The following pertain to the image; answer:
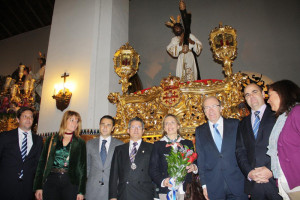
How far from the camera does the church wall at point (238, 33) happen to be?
6570mm

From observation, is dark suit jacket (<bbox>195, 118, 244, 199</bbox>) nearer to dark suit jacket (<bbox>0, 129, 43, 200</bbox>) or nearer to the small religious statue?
dark suit jacket (<bbox>0, 129, 43, 200</bbox>)

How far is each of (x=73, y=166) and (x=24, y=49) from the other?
1076 centimetres

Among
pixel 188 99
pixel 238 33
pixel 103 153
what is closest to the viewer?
pixel 103 153

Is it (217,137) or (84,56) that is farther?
(84,56)

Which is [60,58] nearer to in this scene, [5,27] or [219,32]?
[219,32]

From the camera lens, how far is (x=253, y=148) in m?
2.10

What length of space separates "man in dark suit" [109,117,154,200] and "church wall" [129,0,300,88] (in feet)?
17.7

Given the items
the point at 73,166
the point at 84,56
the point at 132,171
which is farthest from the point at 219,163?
the point at 84,56

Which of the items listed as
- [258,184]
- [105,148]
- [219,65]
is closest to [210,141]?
[258,184]

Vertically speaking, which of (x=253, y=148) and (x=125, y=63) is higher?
(x=125, y=63)

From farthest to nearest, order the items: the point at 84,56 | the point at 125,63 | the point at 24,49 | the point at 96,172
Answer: the point at 24,49 → the point at 84,56 → the point at 125,63 → the point at 96,172

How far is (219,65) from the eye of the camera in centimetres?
741

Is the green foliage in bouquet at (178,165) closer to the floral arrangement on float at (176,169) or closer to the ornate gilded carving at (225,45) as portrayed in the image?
the floral arrangement on float at (176,169)

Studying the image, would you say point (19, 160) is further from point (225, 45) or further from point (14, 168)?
point (225, 45)
